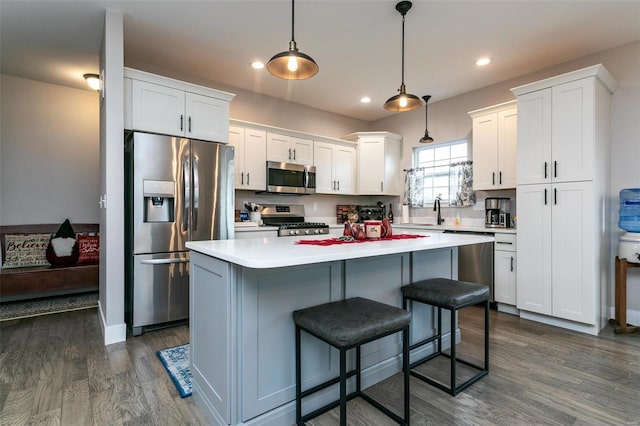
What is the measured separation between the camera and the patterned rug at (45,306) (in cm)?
344

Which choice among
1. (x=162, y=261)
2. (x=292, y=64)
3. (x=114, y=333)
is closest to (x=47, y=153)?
(x=162, y=261)

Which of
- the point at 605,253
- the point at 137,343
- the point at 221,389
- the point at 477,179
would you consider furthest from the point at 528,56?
the point at 137,343

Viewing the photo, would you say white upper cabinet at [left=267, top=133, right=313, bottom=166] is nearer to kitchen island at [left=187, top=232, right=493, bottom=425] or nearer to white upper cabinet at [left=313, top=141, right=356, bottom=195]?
white upper cabinet at [left=313, top=141, right=356, bottom=195]

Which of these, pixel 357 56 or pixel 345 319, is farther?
pixel 357 56

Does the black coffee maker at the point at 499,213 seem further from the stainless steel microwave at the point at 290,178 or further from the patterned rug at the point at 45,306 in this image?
the patterned rug at the point at 45,306

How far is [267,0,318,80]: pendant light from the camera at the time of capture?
6.53 ft

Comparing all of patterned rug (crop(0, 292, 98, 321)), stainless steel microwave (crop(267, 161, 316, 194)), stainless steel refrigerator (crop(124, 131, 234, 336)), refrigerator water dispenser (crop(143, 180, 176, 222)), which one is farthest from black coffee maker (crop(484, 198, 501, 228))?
patterned rug (crop(0, 292, 98, 321))

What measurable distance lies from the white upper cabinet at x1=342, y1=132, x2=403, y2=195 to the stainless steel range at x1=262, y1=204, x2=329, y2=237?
1.12m

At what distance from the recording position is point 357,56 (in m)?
3.59

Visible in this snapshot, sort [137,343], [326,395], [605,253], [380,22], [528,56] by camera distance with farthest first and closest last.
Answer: [528,56] < [605,253] < [380,22] < [137,343] < [326,395]

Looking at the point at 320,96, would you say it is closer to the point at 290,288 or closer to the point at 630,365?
the point at 290,288

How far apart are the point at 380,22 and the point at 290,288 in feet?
8.22

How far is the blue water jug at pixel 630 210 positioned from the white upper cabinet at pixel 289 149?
11.7 ft

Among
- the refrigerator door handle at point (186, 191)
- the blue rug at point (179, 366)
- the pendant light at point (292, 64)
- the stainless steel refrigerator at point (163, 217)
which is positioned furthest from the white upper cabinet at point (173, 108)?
the blue rug at point (179, 366)
